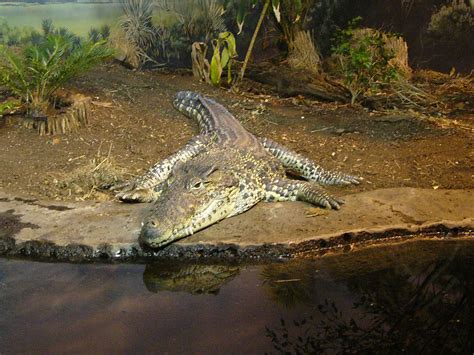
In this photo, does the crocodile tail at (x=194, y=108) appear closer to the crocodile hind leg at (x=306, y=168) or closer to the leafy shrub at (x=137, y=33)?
the crocodile hind leg at (x=306, y=168)

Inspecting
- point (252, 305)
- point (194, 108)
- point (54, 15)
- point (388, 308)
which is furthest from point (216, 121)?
point (54, 15)

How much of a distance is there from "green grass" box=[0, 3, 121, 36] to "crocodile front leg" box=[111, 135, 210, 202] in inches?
182

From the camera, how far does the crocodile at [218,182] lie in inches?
176

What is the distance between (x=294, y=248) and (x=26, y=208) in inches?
92.1

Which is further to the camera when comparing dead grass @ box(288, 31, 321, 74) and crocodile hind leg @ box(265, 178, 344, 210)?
dead grass @ box(288, 31, 321, 74)

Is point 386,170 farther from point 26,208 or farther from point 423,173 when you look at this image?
point 26,208

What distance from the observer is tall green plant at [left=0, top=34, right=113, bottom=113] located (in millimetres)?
6668

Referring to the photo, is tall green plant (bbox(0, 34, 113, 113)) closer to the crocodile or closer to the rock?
the crocodile

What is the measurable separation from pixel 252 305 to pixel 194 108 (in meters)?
4.32

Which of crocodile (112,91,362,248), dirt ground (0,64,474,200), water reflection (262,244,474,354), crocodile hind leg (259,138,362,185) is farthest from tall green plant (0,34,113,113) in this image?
water reflection (262,244,474,354)

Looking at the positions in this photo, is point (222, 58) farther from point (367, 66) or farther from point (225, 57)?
point (367, 66)

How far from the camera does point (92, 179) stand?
5.74 metres

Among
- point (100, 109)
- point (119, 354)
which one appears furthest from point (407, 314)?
point (100, 109)

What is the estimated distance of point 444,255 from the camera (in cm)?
418
